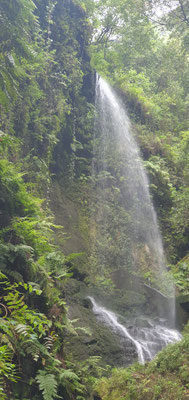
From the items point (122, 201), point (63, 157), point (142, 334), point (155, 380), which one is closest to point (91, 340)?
point (142, 334)

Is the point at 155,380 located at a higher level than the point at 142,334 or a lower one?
higher

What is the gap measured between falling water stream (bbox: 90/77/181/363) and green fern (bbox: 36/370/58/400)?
4902mm

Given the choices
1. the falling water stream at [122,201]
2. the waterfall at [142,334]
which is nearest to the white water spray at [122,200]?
the falling water stream at [122,201]

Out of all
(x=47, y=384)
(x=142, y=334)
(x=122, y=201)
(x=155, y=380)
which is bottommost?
(x=142, y=334)

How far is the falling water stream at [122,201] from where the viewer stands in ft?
35.6

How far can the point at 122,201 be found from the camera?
41.9ft

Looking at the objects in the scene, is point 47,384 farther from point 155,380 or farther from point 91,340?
point 91,340

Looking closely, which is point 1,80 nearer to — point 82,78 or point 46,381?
point 46,381

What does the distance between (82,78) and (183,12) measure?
16.1ft

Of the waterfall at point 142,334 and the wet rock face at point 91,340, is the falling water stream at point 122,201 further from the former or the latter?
the wet rock face at point 91,340

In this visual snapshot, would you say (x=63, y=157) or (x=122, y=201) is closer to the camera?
→ (x=63, y=157)

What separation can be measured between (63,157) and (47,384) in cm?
933

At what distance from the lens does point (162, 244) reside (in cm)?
1222

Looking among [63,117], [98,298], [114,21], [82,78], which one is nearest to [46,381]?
[98,298]
